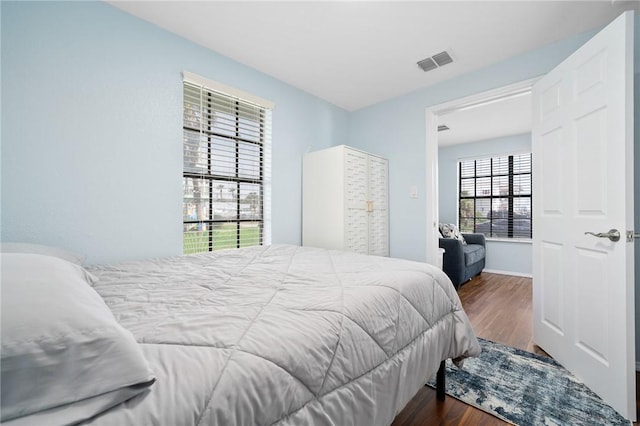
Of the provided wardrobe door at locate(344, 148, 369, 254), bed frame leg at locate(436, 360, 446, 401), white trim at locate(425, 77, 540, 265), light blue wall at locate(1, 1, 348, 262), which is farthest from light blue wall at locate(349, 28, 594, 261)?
light blue wall at locate(1, 1, 348, 262)

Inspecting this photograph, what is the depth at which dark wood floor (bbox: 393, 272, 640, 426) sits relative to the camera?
1439 millimetres

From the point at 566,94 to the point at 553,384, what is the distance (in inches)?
76.6

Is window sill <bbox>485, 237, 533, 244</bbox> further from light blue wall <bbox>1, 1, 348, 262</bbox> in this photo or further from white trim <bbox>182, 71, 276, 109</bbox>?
light blue wall <bbox>1, 1, 348, 262</bbox>

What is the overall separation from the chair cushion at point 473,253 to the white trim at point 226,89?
3.49m

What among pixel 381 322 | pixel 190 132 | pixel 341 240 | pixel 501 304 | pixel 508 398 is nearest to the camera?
pixel 381 322

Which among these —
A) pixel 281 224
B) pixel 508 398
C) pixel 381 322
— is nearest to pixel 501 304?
pixel 508 398

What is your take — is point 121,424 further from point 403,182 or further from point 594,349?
point 403,182

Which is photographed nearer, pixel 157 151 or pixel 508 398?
pixel 508 398

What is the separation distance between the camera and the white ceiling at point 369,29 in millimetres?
1958

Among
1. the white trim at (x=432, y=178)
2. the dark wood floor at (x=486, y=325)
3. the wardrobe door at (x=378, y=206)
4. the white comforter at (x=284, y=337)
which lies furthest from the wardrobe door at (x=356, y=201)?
the dark wood floor at (x=486, y=325)

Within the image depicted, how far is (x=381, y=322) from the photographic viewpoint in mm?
1063

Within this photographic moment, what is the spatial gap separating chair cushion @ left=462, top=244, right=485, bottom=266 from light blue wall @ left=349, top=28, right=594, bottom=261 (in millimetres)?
1401

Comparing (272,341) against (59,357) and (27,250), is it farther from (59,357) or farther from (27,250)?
(27,250)

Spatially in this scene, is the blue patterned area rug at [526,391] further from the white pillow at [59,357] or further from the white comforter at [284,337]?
the white pillow at [59,357]
